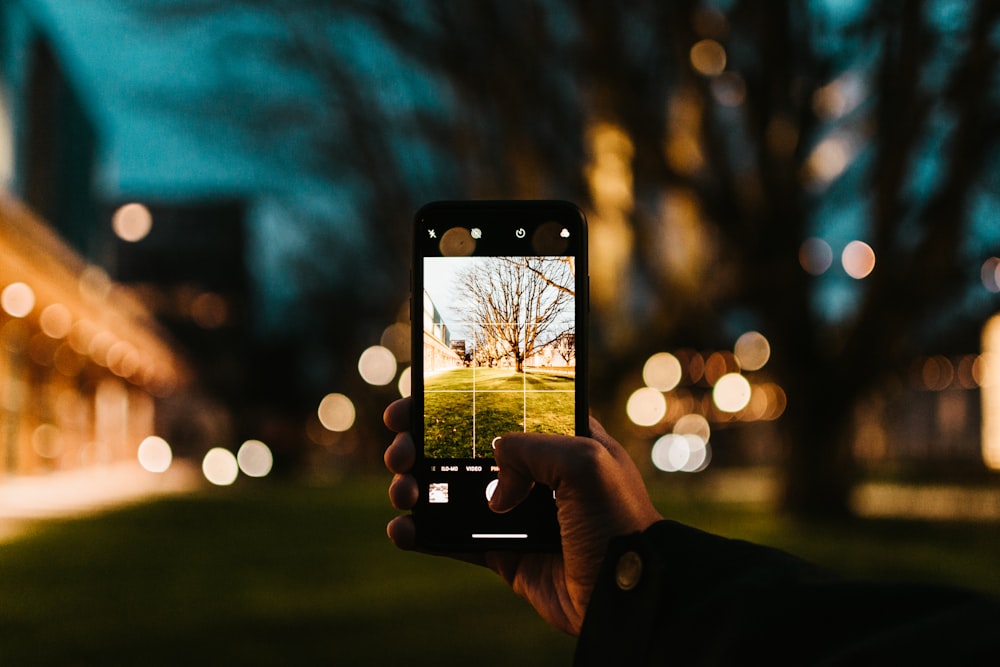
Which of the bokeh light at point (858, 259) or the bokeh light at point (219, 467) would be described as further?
the bokeh light at point (219, 467)

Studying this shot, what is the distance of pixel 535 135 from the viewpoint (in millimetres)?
13594

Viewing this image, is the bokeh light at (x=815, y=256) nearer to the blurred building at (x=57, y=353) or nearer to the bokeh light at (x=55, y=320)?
the blurred building at (x=57, y=353)

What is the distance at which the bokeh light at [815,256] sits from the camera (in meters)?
13.8

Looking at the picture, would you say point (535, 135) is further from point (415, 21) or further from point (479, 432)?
point (479, 432)

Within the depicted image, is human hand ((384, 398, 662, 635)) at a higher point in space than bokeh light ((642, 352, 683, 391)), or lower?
higher

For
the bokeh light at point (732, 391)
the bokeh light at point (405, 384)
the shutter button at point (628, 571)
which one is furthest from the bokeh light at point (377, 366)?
the shutter button at point (628, 571)

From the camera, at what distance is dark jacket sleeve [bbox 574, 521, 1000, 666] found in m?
1.10

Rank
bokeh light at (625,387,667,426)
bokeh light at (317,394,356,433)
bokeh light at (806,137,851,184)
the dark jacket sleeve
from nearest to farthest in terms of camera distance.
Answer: the dark jacket sleeve, bokeh light at (806,137,851,184), bokeh light at (625,387,667,426), bokeh light at (317,394,356,433)

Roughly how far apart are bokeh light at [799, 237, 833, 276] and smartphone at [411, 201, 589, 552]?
1136 centimetres

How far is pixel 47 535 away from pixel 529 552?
1271 centimetres

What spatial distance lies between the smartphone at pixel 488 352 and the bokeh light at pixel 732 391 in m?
37.7

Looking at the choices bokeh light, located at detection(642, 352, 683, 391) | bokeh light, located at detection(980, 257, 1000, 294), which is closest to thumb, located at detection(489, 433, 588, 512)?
bokeh light, located at detection(980, 257, 1000, 294)

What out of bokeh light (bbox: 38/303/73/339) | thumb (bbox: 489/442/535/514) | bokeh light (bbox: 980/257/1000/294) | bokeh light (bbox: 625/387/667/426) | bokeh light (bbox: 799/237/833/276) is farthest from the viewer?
bokeh light (bbox: 625/387/667/426)

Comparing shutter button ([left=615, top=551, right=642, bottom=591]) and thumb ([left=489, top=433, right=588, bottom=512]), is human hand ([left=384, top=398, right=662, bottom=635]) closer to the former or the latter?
thumb ([left=489, top=433, right=588, bottom=512])
